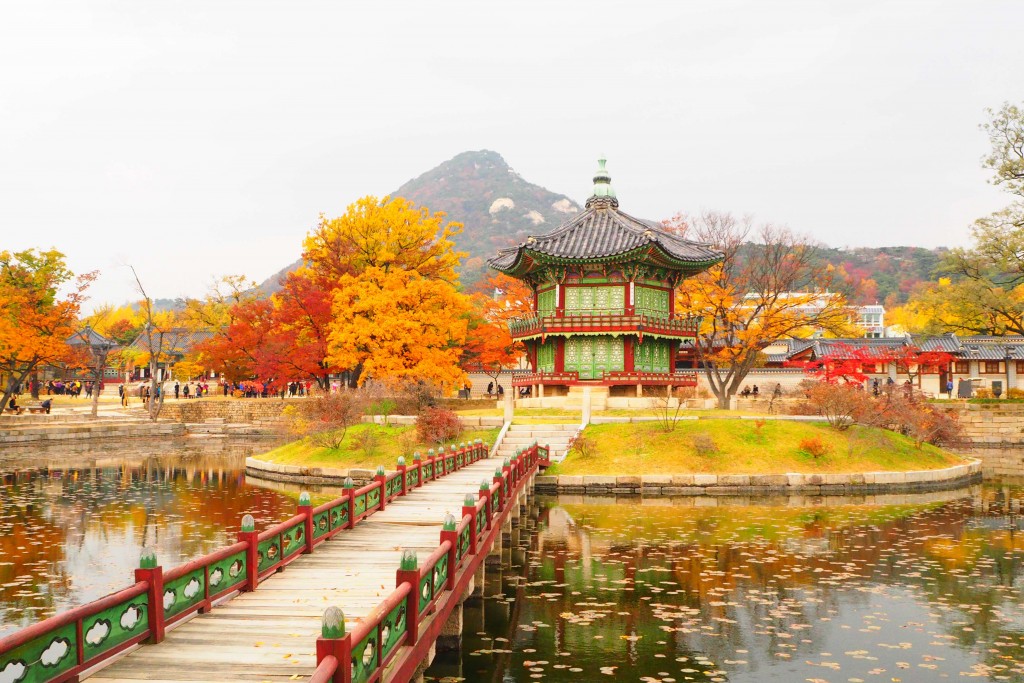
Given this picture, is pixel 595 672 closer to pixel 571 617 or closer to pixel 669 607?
pixel 571 617

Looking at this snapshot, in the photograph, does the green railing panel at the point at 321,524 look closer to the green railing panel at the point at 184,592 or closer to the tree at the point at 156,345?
the green railing panel at the point at 184,592

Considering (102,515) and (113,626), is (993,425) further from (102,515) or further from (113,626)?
(113,626)

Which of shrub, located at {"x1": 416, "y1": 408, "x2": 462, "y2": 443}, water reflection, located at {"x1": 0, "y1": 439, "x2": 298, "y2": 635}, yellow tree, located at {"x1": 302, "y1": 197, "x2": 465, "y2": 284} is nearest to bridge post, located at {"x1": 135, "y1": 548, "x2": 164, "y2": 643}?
water reflection, located at {"x1": 0, "y1": 439, "x2": 298, "y2": 635}

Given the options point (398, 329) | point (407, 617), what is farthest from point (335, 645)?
point (398, 329)

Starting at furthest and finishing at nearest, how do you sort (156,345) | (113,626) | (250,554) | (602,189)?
(156,345) < (602,189) < (250,554) < (113,626)

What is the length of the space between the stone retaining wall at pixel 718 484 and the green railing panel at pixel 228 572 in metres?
19.5

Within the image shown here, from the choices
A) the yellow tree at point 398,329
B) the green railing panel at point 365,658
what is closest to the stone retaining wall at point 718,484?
the yellow tree at point 398,329

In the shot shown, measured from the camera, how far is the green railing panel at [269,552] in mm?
10750

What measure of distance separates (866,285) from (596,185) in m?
88.8

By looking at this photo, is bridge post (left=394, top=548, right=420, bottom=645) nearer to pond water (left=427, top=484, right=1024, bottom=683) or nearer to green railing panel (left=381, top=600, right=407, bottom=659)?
green railing panel (left=381, top=600, right=407, bottom=659)

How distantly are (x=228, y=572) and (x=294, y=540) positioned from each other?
2.35m

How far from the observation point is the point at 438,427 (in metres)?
33.1

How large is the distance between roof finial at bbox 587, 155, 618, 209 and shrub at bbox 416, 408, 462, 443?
1951 centimetres

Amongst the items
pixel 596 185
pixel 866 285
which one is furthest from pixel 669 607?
pixel 866 285
